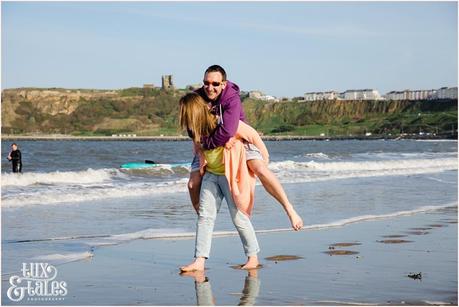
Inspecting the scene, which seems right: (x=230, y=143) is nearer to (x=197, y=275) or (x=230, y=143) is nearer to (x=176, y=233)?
(x=197, y=275)

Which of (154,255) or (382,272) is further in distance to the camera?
(154,255)

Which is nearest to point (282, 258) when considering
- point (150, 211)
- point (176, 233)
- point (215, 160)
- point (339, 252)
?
point (339, 252)

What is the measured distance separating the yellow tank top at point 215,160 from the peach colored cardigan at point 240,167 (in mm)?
46

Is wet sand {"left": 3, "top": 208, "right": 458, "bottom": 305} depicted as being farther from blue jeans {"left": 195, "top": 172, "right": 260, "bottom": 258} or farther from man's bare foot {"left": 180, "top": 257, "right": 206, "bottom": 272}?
blue jeans {"left": 195, "top": 172, "right": 260, "bottom": 258}

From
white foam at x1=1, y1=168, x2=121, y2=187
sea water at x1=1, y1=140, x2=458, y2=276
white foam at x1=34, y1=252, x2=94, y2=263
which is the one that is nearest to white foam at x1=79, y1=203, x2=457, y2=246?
sea water at x1=1, y1=140, x2=458, y2=276

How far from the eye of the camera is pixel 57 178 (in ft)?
81.4

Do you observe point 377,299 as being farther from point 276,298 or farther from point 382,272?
point 382,272

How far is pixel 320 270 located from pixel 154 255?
184 cm

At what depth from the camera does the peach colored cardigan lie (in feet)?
21.7

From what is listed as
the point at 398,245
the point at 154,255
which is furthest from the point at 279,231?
the point at 154,255

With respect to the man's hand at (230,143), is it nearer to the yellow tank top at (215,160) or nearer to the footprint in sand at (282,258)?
the yellow tank top at (215,160)

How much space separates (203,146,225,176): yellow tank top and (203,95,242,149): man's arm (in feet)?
0.48

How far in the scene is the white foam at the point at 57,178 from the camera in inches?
878

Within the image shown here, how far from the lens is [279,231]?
32.6 feet
